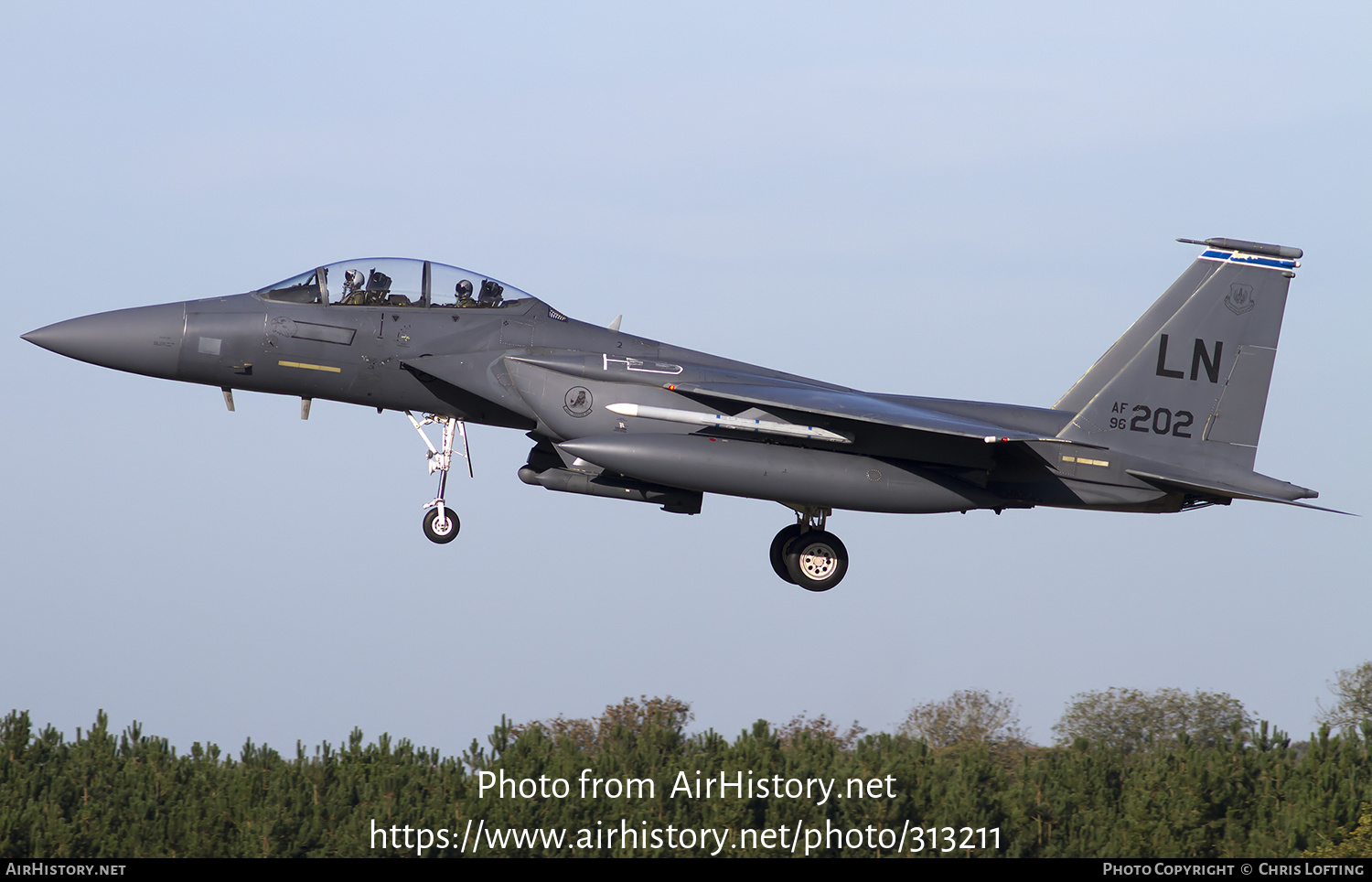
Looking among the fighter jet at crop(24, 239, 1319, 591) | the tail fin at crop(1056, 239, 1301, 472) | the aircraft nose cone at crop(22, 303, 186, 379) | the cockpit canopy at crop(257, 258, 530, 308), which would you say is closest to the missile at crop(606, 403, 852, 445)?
the fighter jet at crop(24, 239, 1319, 591)

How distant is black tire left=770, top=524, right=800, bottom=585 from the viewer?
17.0 meters

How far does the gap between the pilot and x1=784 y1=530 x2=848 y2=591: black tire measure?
19.4 ft

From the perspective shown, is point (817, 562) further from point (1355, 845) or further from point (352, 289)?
point (1355, 845)

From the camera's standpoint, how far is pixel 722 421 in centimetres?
1505

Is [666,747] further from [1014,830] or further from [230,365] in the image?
[230,365]

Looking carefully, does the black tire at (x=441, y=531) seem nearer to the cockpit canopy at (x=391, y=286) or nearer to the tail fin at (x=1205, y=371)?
the cockpit canopy at (x=391, y=286)

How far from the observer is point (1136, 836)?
30.4m

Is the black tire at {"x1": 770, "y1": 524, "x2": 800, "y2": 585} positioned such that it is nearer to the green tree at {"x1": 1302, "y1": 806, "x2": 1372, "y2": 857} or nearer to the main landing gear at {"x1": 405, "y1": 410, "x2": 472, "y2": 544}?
the main landing gear at {"x1": 405, "y1": 410, "x2": 472, "y2": 544}

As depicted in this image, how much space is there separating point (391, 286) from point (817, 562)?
6015 millimetres

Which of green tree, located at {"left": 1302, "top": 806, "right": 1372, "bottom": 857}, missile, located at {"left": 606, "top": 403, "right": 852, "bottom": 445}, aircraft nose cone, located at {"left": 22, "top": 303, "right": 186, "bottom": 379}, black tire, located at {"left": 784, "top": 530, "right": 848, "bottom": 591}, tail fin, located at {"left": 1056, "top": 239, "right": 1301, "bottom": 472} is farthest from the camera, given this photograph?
green tree, located at {"left": 1302, "top": 806, "right": 1372, "bottom": 857}

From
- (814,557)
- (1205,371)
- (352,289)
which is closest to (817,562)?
(814,557)

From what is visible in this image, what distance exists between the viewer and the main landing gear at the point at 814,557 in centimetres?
1677

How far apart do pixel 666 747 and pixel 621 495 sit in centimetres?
2002
